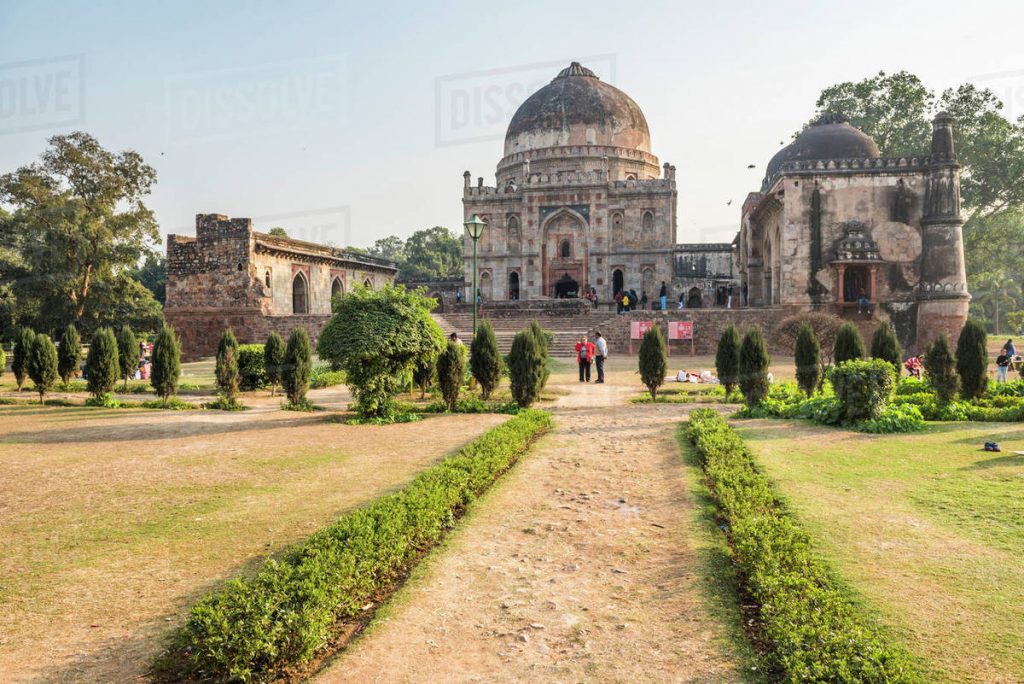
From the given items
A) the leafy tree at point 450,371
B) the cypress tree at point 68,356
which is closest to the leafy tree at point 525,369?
the leafy tree at point 450,371

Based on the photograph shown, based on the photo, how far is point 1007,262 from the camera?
34.1 meters

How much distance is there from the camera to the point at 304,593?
11.6 feet

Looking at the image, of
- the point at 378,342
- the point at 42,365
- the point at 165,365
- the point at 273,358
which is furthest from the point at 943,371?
the point at 42,365

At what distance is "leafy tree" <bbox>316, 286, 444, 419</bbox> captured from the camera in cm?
1055

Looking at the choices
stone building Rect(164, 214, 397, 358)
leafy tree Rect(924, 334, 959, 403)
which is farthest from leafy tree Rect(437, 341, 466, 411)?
stone building Rect(164, 214, 397, 358)

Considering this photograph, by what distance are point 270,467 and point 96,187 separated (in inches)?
984

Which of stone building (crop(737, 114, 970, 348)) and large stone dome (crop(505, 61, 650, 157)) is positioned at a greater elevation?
large stone dome (crop(505, 61, 650, 157))

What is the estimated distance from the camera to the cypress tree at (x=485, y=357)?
41.3 feet

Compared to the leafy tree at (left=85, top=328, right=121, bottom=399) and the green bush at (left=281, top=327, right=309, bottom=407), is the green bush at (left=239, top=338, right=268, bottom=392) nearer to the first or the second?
the leafy tree at (left=85, top=328, right=121, bottom=399)

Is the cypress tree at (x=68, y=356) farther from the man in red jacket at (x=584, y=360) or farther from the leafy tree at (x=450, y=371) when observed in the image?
the man in red jacket at (x=584, y=360)

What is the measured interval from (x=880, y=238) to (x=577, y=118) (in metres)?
18.8

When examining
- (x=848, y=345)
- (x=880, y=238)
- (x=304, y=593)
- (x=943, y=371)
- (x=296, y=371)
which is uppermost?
(x=880, y=238)

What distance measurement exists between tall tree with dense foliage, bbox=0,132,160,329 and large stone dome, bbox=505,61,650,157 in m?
20.0

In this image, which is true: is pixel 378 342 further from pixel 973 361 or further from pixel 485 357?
pixel 973 361
